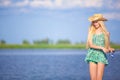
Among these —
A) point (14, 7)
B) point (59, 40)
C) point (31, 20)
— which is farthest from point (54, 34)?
point (14, 7)

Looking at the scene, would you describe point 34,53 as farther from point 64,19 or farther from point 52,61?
point 64,19

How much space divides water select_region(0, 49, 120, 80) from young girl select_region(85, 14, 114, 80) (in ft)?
3.49

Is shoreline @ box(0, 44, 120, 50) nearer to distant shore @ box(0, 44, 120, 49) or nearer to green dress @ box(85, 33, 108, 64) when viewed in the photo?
distant shore @ box(0, 44, 120, 49)

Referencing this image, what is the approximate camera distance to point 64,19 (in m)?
5.20

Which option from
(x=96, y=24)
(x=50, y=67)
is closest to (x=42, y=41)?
(x=50, y=67)

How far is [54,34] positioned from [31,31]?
40 centimetres

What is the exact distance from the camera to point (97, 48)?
12.4ft

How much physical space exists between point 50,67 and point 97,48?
1621 mm

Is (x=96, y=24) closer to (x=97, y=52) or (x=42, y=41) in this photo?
(x=97, y=52)

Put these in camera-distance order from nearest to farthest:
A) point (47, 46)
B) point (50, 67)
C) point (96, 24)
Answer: point (96, 24), point (50, 67), point (47, 46)

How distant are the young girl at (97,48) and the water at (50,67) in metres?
1.06

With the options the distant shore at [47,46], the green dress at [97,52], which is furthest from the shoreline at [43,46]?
the green dress at [97,52]

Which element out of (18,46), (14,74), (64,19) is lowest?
(14,74)

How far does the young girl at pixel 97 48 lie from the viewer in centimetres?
373
